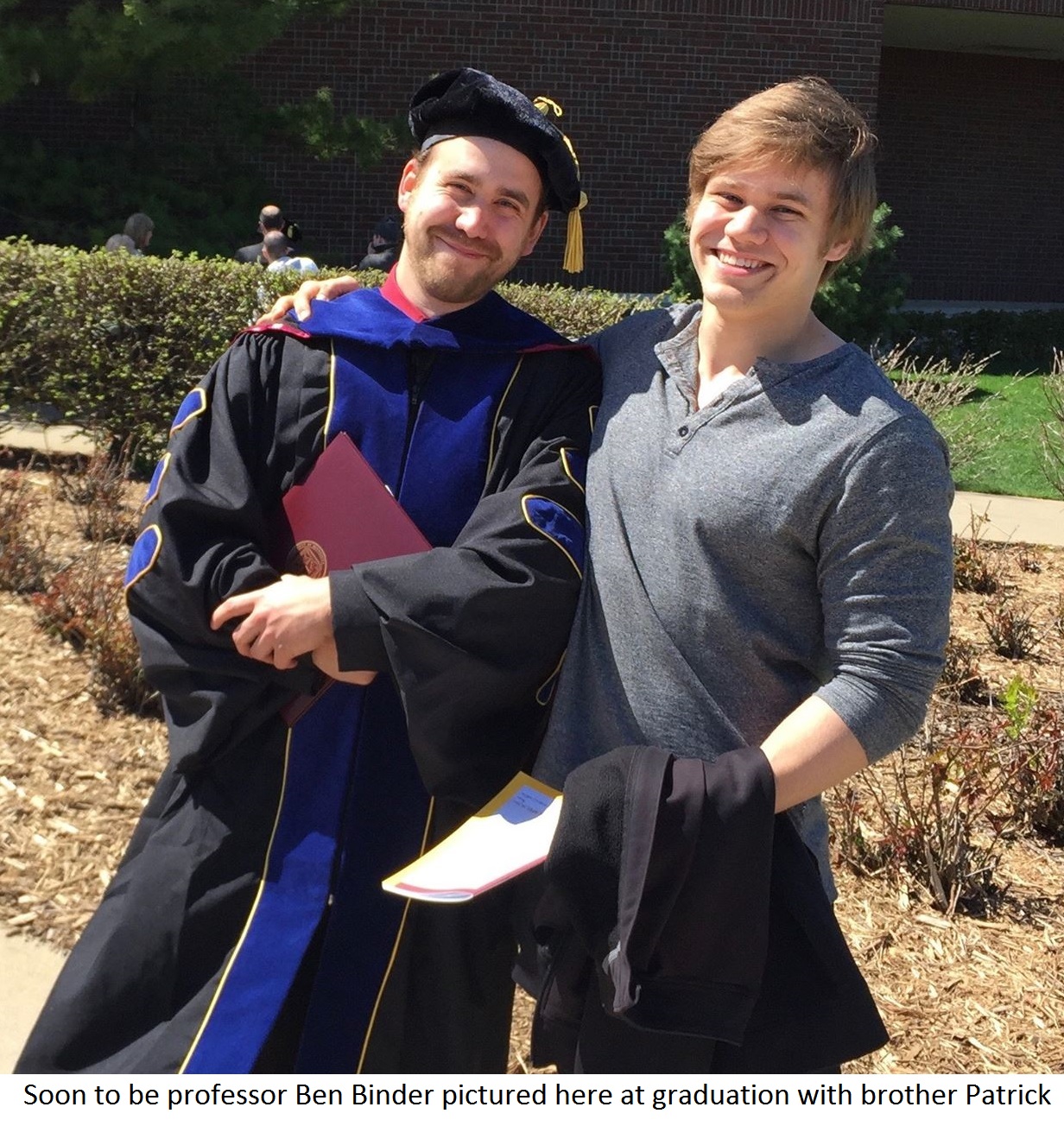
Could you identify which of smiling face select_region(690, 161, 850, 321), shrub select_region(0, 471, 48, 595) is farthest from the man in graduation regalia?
shrub select_region(0, 471, 48, 595)

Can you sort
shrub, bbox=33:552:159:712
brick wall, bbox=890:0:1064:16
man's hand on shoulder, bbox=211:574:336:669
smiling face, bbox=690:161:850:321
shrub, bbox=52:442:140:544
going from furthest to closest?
1. brick wall, bbox=890:0:1064:16
2. shrub, bbox=52:442:140:544
3. shrub, bbox=33:552:159:712
4. man's hand on shoulder, bbox=211:574:336:669
5. smiling face, bbox=690:161:850:321

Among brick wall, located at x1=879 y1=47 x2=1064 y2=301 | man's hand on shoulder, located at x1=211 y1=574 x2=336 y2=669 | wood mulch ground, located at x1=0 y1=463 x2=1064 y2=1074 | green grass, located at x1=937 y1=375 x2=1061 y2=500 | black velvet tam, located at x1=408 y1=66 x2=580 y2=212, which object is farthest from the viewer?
brick wall, located at x1=879 y1=47 x2=1064 y2=301

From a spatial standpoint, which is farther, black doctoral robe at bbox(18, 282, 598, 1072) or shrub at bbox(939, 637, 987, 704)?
shrub at bbox(939, 637, 987, 704)

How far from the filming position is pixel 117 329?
7.10 meters

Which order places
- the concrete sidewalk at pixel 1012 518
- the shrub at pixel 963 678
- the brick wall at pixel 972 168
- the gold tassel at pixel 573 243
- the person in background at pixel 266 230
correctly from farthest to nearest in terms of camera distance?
the brick wall at pixel 972 168
the person in background at pixel 266 230
the concrete sidewalk at pixel 1012 518
the shrub at pixel 963 678
the gold tassel at pixel 573 243

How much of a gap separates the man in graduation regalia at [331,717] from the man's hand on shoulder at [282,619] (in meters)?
0.01

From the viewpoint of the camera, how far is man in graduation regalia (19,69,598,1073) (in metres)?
2.22

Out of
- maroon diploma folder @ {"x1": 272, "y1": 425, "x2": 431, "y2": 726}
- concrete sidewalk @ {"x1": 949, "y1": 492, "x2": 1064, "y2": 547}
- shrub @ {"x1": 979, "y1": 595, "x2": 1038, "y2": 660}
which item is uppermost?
maroon diploma folder @ {"x1": 272, "y1": 425, "x2": 431, "y2": 726}

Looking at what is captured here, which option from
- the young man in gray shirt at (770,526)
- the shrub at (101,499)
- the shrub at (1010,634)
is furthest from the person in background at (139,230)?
the young man in gray shirt at (770,526)

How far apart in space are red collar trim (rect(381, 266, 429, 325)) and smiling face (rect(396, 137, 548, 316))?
3 centimetres

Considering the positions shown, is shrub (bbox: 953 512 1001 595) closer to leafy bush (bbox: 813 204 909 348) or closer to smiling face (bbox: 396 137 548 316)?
smiling face (bbox: 396 137 548 316)

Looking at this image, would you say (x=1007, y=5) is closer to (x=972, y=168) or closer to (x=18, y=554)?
(x=972, y=168)

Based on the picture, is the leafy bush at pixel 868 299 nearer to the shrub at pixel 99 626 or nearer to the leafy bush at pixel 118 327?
the leafy bush at pixel 118 327

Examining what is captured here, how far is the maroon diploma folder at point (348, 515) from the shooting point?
223 cm
